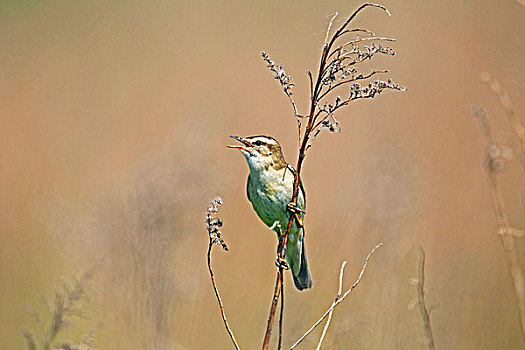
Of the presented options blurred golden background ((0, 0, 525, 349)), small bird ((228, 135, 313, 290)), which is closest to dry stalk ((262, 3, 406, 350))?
blurred golden background ((0, 0, 525, 349))

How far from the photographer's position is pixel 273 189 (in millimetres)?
2594

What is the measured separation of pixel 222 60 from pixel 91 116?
209cm

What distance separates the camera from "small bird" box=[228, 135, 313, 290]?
2578 mm

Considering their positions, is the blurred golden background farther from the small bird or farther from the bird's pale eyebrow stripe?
the bird's pale eyebrow stripe

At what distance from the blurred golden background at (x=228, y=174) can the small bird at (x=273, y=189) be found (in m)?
0.35

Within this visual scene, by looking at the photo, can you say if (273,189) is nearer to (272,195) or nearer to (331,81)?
(272,195)

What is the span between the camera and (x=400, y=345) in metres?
3.04

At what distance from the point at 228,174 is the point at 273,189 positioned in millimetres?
1552

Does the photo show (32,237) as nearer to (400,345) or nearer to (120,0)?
(400,345)

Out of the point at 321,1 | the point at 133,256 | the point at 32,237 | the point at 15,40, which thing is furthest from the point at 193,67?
the point at 133,256

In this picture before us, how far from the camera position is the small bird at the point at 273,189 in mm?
2578

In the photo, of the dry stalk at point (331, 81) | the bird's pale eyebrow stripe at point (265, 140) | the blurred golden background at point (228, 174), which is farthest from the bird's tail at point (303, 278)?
the dry stalk at point (331, 81)

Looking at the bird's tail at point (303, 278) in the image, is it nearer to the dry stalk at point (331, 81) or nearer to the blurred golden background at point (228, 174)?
the blurred golden background at point (228, 174)

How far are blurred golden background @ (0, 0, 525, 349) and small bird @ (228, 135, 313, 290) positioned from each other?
35 cm
